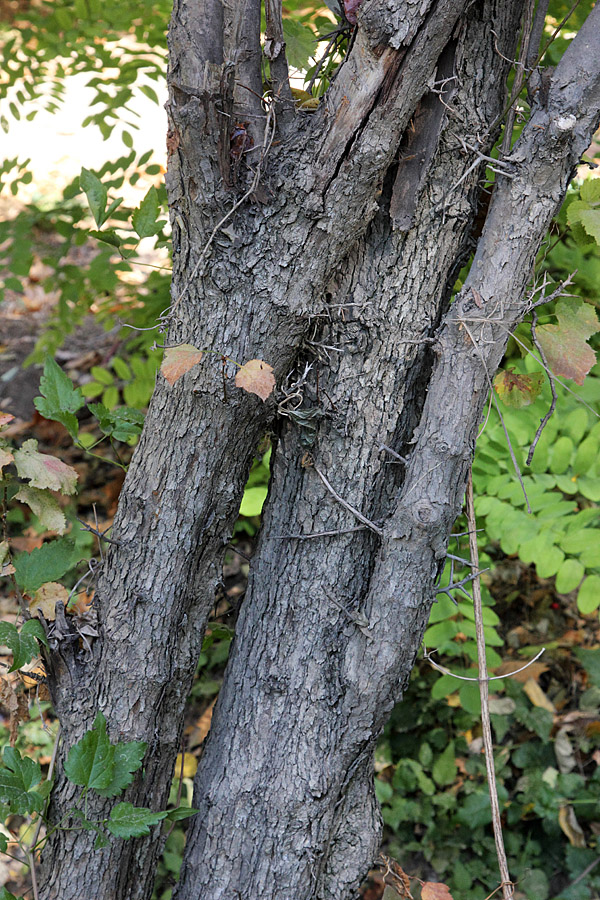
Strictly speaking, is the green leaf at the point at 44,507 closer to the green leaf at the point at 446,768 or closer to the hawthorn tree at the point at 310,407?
the hawthorn tree at the point at 310,407

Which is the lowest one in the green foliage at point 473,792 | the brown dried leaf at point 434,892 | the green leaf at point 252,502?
the green foliage at point 473,792

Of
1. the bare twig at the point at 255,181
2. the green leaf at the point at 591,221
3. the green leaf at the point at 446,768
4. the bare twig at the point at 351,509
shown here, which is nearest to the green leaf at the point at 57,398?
the bare twig at the point at 255,181

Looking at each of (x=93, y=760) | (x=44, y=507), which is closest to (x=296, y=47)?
(x=44, y=507)

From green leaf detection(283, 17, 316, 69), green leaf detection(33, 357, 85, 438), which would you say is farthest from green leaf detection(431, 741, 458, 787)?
green leaf detection(283, 17, 316, 69)

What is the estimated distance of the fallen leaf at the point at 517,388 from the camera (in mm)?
1361

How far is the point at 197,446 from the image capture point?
126 centimetres

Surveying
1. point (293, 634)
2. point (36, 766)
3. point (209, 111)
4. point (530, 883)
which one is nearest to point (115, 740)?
point (36, 766)

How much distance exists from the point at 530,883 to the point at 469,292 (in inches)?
79.4

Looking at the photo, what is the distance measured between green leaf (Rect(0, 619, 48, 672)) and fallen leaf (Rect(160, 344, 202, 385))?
585mm

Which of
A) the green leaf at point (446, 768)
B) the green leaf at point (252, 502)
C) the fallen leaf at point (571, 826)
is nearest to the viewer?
the green leaf at point (252, 502)

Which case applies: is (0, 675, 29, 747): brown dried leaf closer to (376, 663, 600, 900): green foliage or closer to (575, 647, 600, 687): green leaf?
(376, 663, 600, 900): green foliage

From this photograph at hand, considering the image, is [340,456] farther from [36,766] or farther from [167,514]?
[36,766]

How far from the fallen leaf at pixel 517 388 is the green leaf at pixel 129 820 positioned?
1.06m

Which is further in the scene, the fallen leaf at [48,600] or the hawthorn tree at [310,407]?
the fallen leaf at [48,600]
